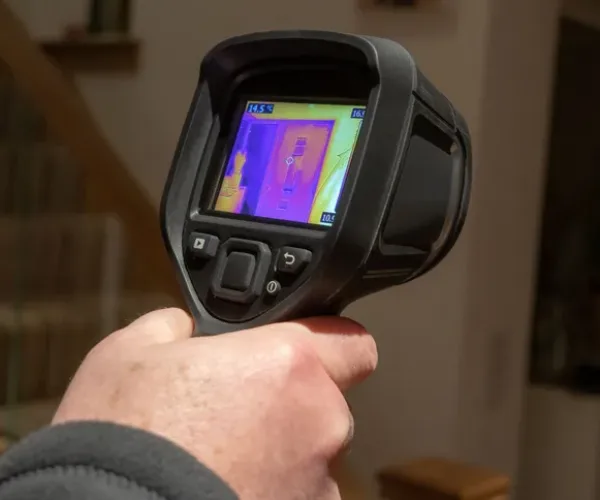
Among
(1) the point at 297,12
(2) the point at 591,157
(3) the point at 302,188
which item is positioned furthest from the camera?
(2) the point at 591,157

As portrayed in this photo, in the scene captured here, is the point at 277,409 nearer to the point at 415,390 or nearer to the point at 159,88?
the point at 415,390

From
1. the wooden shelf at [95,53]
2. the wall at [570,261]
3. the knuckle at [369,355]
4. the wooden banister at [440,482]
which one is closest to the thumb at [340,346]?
the knuckle at [369,355]

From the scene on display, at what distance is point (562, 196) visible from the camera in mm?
2193

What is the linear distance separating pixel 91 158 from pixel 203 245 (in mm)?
1336

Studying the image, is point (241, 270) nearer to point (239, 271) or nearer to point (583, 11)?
point (239, 271)

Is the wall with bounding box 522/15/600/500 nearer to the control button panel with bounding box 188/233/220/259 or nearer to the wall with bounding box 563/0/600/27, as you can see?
the wall with bounding box 563/0/600/27

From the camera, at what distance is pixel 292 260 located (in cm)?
57

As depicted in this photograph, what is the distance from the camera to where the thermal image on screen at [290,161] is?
0.58 meters

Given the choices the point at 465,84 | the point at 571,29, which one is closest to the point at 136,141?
the point at 465,84

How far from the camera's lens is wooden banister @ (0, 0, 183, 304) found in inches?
72.0

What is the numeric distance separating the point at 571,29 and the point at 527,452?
100 centimetres

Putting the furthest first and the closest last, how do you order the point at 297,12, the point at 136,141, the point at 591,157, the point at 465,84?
the point at 591,157, the point at 136,141, the point at 297,12, the point at 465,84

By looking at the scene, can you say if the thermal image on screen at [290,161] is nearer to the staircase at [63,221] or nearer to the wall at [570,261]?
the staircase at [63,221]

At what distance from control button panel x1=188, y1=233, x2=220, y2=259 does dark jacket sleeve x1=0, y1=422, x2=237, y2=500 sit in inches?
8.1
